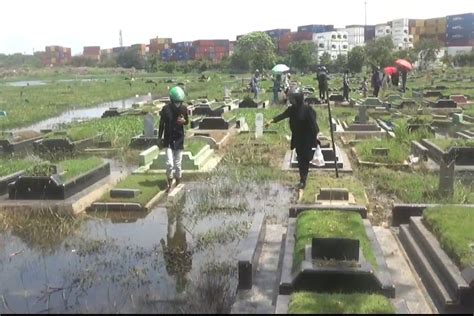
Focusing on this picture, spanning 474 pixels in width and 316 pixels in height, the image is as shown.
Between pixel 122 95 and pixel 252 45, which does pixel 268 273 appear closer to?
pixel 122 95

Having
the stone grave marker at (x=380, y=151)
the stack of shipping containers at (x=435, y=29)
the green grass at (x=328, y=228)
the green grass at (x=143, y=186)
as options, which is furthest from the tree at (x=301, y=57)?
the green grass at (x=328, y=228)

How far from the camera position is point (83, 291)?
18.9 ft

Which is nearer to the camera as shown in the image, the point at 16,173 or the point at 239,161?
the point at 16,173

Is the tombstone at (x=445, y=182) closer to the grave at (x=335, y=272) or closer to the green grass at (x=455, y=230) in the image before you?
the green grass at (x=455, y=230)

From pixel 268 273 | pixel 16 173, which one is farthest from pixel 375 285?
pixel 16 173

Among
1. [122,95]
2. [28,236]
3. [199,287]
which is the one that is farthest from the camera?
[122,95]

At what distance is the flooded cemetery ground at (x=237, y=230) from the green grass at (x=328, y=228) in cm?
3

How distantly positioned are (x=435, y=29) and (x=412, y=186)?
436ft

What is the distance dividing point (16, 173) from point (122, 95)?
3595 centimetres

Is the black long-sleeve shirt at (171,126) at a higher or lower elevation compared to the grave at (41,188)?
higher

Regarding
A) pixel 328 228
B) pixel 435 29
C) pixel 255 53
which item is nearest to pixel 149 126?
pixel 328 228

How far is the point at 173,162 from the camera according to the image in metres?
9.91

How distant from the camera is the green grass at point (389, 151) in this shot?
12314 mm

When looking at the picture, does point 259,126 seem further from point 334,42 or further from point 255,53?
point 334,42
